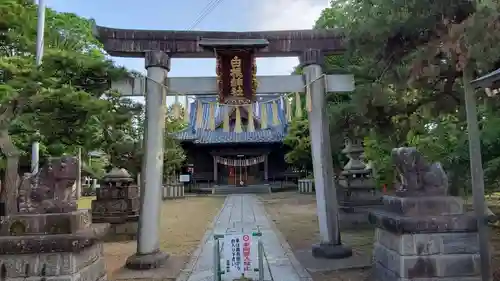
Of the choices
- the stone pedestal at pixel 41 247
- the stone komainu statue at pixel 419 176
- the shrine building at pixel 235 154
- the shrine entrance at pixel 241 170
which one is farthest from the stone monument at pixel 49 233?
the shrine entrance at pixel 241 170

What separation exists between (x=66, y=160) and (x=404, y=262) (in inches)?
188

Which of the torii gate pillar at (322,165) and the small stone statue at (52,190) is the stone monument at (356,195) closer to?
the torii gate pillar at (322,165)

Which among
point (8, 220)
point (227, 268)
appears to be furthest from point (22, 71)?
point (227, 268)

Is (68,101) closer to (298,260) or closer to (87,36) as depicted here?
(298,260)

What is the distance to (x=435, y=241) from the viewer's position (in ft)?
17.4

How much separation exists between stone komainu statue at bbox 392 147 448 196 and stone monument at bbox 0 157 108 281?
173 inches

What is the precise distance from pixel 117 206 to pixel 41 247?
7.76 meters

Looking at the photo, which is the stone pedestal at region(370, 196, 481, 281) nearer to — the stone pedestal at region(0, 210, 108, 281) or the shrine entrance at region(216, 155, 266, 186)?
the stone pedestal at region(0, 210, 108, 281)

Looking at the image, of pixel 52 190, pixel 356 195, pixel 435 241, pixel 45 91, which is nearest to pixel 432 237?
pixel 435 241

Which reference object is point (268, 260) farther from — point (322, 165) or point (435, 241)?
point (435, 241)

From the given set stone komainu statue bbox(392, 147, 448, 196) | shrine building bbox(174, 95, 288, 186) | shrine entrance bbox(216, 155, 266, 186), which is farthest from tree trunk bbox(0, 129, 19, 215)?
shrine entrance bbox(216, 155, 266, 186)

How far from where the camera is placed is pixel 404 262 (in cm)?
526

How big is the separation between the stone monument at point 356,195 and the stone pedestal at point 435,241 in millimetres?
7836

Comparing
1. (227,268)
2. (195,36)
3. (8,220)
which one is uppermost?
(195,36)
